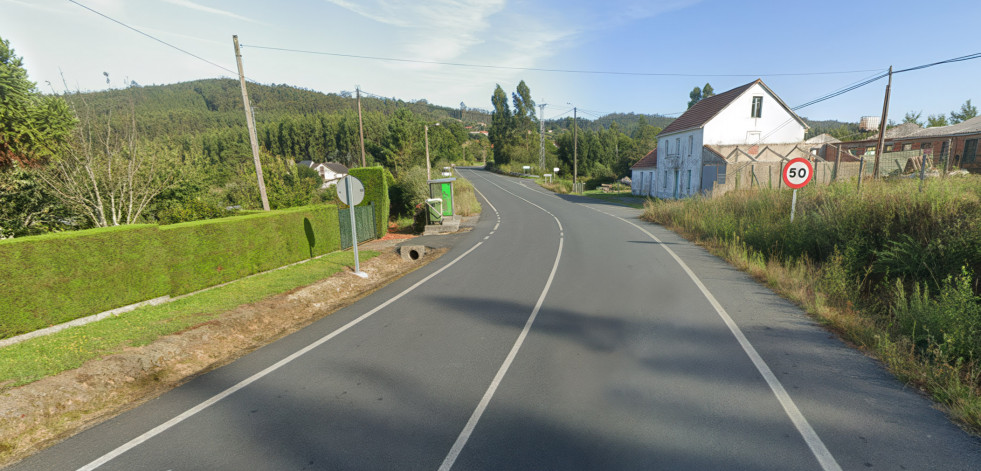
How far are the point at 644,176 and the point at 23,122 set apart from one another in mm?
44241

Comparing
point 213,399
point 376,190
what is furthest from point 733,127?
point 213,399

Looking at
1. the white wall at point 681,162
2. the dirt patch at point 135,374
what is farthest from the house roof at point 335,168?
the dirt patch at point 135,374

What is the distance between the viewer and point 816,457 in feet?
11.5

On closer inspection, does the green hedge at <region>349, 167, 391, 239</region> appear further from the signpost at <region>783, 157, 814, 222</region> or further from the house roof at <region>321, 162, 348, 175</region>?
the house roof at <region>321, 162, 348, 175</region>

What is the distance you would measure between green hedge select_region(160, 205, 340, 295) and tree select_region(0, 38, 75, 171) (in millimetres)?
4720

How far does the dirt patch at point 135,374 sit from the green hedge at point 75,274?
2.08 metres

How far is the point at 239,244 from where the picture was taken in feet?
35.0

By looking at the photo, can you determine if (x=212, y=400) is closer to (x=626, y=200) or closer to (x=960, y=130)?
(x=626, y=200)

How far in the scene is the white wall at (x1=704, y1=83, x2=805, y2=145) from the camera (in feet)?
106

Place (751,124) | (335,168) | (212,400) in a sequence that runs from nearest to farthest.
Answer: (212,400) < (751,124) < (335,168)

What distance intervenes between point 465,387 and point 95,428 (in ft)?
13.2

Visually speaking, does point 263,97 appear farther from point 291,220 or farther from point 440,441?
point 440,441

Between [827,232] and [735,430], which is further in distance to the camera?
[827,232]

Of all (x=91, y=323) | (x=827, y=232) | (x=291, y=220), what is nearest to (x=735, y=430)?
(x=827, y=232)
